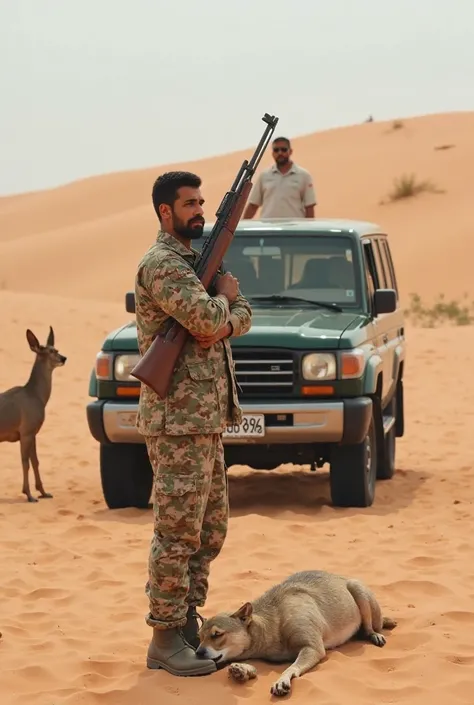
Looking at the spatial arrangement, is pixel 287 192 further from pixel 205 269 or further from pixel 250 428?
pixel 205 269

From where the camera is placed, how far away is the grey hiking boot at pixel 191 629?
586 cm

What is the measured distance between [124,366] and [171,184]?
367 cm

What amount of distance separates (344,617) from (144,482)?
12.8 ft

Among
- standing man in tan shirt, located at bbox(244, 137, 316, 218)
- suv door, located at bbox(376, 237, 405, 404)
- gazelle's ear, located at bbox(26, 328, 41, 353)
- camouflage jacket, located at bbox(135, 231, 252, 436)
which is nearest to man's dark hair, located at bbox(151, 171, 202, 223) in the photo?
camouflage jacket, located at bbox(135, 231, 252, 436)

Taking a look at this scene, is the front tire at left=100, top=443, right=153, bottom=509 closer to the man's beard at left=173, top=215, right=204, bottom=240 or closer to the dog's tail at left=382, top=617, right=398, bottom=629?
the dog's tail at left=382, top=617, right=398, bottom=629

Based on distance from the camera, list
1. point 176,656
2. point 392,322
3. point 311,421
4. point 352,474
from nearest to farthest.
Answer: point 176,656, point 311,421, point 352,474, point 392,322

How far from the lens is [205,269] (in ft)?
18.6

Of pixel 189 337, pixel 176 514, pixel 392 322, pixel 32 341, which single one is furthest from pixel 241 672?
pixel 392 322

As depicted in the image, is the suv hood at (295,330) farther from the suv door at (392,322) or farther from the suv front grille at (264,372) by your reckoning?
the suv door at (392,322)

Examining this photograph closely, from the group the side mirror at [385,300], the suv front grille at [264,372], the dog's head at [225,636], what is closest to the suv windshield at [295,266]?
the side mirror at [385,300]

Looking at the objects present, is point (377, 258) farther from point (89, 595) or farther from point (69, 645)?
point (69, 645)

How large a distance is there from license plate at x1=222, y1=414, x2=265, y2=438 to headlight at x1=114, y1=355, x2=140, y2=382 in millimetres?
775

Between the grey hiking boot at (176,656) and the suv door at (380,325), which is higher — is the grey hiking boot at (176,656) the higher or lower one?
the lower one

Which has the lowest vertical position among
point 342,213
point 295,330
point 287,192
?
point 295,330
